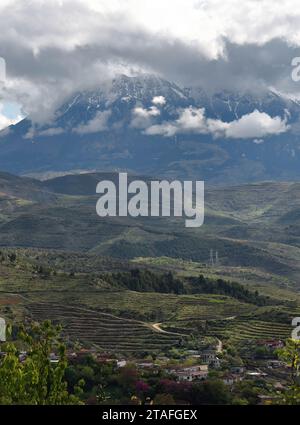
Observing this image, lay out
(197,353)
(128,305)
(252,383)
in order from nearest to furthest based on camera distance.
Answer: (252,383) < (197,353) < (128,305)

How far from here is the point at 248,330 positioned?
16238 centimetres

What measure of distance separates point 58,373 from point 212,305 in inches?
6492

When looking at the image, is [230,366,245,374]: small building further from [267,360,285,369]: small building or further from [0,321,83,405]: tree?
[0,321,83,405]: tree

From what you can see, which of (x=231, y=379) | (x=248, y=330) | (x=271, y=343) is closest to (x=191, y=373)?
(x=231, y=379)

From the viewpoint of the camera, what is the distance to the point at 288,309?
622 ft

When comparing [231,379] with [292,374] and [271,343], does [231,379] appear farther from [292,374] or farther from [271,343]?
[292,374]

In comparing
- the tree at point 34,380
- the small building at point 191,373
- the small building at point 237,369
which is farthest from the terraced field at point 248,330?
the tree at point 34,380

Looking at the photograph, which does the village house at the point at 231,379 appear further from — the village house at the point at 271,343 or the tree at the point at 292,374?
the tree at the point at 292,374

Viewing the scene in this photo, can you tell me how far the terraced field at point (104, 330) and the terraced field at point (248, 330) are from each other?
41.1 ft

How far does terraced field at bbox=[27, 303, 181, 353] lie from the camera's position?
150m

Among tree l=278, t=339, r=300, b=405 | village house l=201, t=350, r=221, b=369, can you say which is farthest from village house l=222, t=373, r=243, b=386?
tree l=278, t=339, r=300, b=405
